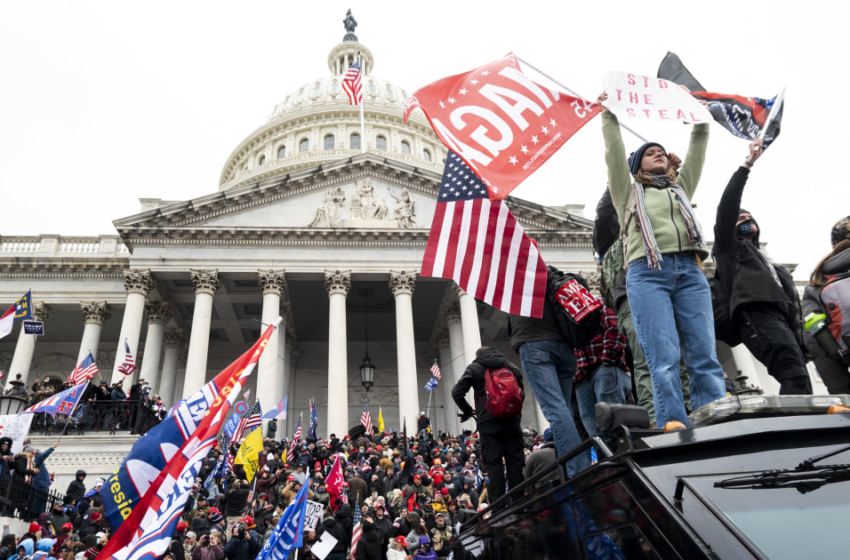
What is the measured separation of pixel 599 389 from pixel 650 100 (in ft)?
8.03

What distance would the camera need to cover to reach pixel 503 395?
5.82 metres

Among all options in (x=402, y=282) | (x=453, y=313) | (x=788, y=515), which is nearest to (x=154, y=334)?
(x=402, y=282)

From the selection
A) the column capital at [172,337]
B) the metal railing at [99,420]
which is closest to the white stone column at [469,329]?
the metal railing at [99,420]

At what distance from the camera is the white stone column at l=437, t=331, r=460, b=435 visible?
32.2 meters

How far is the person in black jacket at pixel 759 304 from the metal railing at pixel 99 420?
19.8 m

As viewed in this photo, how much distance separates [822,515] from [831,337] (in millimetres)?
4164

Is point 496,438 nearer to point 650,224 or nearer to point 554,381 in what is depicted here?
point 554,381

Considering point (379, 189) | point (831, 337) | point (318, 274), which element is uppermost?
point (379, 189)

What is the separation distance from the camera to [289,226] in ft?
96.3

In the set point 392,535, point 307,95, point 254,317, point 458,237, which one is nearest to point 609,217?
point 458,237

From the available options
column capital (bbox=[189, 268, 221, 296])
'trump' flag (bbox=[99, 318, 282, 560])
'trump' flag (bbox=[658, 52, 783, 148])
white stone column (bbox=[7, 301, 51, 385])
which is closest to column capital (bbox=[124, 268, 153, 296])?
column capital (bbox=[189, 268, 221, 296])

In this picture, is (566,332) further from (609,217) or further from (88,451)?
(88,451)

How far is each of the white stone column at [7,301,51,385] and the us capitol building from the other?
8 cm

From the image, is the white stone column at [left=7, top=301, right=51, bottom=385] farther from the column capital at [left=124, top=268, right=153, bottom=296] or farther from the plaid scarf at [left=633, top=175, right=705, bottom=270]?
the plaid scarf at [left=633, top=175, right=705, bottom=270]
